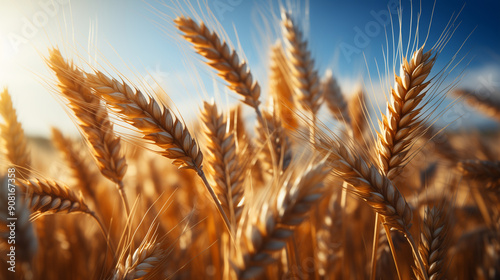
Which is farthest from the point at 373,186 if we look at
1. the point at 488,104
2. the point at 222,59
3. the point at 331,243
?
the point at 488,104

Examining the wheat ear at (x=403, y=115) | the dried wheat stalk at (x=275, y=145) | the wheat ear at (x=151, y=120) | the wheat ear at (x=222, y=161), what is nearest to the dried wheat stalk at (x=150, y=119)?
the wheat ear at (x=151, y=120)

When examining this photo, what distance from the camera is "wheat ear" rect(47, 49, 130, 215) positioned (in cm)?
107

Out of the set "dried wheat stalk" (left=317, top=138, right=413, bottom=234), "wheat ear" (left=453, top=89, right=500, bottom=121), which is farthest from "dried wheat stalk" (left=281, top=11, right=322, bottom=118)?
"wheat ear" (left=453, top=89, right=500, bottom=121)

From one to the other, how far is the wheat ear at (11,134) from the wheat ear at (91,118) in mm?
Result: 471

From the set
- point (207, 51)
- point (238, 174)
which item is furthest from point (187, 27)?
point (238, 174)

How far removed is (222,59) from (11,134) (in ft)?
3.88

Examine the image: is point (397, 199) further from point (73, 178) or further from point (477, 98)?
point (477, 98)

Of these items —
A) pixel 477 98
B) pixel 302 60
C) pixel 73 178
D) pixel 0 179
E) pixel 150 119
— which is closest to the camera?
pixel 0 179

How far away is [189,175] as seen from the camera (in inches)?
88.9

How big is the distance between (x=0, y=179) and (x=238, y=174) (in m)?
0.81

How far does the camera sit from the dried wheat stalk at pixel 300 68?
1.83 m

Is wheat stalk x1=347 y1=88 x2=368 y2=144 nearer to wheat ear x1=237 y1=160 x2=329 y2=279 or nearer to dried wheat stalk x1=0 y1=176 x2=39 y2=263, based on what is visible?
wheat ear x1=237 y1=160 x2=329 y2=279

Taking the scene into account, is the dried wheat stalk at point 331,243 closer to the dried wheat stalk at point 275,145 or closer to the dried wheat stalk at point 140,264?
the dried wheat stalk at point 275,145

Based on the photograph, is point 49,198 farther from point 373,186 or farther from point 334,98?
point 334,98
